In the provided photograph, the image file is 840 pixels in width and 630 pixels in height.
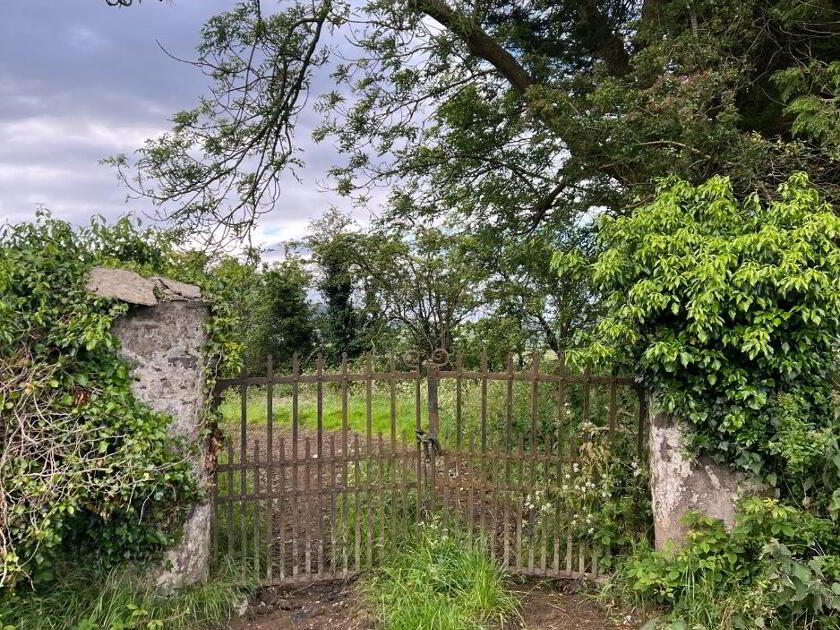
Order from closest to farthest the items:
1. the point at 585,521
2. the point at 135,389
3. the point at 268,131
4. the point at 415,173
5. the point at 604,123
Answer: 1. the point at 135,389
2. the point at 585,521
3. the point at 604,123
4. the point at 268,131
5. the point at 415,173

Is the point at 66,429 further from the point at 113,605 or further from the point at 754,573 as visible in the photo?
the point at 754,573

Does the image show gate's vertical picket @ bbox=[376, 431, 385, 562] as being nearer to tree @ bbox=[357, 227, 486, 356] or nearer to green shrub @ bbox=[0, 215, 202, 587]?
green shrub @ bbox=[0, 215, 202, 587]

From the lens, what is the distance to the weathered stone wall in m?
3.79

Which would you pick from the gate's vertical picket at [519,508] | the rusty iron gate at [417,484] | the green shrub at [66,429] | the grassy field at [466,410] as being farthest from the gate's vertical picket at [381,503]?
the green shrub at [66,429]

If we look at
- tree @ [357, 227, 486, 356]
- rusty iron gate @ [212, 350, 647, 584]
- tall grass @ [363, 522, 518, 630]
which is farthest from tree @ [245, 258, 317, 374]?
tall grass @ [363, 522, 518, 630]

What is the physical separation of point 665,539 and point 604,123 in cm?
365

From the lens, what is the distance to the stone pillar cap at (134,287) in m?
3.63

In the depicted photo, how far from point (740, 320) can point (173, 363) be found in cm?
408

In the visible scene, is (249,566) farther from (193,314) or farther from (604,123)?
(604,123)

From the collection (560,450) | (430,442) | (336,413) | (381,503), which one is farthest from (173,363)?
(336,413)

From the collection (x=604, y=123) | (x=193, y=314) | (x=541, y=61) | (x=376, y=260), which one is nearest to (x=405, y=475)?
(x=193, y=314)

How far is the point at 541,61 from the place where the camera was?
6652 millimetres

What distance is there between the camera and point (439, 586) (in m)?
4.04

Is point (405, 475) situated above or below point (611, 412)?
below
